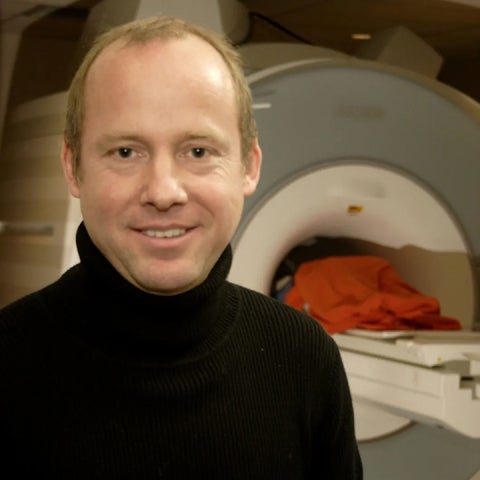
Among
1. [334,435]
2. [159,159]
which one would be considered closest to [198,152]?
[159,159]

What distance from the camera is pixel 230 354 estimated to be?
0.85m

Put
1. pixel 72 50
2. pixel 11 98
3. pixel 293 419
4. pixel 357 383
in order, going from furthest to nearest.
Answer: pixel 72 50, pixel 11 98, pixel 357 383, pixel 293 419

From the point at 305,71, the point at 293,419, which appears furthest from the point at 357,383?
the point at 293,419

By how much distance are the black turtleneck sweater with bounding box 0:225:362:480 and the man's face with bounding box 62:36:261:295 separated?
33 millimetres

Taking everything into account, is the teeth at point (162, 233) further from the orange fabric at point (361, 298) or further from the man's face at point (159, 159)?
the orange fabric at point (361, 298)

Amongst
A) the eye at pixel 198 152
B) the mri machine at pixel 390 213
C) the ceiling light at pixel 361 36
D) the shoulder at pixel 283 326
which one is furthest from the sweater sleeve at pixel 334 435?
the ceiling light at pixel 361 36

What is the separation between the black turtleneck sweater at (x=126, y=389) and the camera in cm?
79

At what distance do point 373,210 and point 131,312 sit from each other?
39.0 inches

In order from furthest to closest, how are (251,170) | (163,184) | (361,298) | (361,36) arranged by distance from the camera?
(361,36) < (361,298) < (251,170) < (163,184)

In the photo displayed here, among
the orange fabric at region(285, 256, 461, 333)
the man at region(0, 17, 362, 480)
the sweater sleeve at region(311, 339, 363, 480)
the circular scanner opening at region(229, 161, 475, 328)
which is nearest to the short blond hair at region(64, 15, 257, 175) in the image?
the man at region(0, 17, 362, 480)

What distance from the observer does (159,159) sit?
0.76m

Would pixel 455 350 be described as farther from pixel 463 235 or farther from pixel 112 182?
pixel 112 182

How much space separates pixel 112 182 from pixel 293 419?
306 millimetres

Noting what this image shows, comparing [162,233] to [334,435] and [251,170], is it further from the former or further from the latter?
[334,435]
